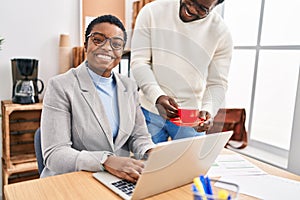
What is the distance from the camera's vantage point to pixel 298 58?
1536 millimetres

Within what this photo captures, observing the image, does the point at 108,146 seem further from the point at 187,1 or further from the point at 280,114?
the point at 280,114

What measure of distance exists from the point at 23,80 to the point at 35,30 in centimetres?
40

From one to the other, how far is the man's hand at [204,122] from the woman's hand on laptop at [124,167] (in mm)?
262

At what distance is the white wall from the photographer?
1.84m

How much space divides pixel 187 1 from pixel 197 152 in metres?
0.64

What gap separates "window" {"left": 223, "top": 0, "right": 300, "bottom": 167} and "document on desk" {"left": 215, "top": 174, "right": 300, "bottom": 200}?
2.84 ft

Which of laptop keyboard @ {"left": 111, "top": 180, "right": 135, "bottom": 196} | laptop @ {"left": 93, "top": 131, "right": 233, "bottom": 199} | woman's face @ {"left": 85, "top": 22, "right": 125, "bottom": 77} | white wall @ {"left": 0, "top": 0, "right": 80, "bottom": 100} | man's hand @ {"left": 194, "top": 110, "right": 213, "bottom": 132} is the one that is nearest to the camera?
laptop @ {"left": 93, "top": 131, "right": 233, "bottom": 199}

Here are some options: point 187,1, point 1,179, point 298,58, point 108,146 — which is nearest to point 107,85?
point 108,146

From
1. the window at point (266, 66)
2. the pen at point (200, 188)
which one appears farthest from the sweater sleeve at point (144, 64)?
the window at point (266, 66)

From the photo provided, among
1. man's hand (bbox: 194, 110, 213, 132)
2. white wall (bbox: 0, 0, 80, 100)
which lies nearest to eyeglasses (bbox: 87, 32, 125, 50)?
man's hand (bbox: 194, 110, 213, 132)

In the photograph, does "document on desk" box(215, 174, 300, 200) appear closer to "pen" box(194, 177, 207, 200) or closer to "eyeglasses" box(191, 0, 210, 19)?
"pen" box(194, 177, 207, 200)

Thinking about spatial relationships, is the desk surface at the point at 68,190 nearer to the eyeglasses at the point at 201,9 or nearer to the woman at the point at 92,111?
the woman at the point at 92,111

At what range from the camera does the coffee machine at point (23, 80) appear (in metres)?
1.76

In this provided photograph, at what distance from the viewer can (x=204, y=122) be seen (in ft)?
3.20
